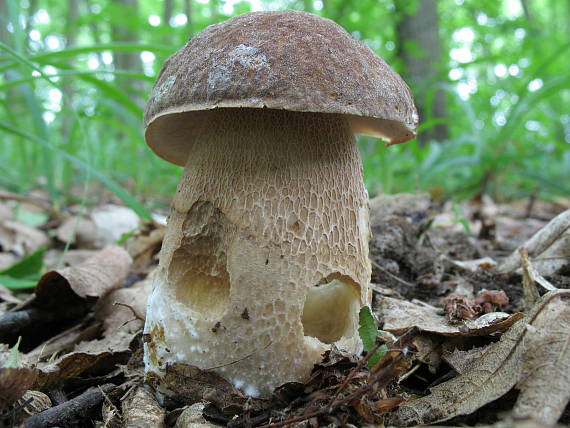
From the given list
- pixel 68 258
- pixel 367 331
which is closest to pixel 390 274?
pixel 367 331

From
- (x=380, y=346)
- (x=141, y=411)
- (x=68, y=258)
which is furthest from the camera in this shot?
(x=68, y=258)

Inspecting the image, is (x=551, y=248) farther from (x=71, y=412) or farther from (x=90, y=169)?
(x=90, y=169)

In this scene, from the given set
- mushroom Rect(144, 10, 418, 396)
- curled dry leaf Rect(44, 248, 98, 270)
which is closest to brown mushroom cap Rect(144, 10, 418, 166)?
mushroom Rect(144, 10, 418, 396)

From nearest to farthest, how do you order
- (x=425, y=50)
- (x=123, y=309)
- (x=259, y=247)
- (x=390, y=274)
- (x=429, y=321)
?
(x=259, y=247) < (x=429, y=321) < (x=123, y=309) < (x=390, y=274) < (x=425, y=50)

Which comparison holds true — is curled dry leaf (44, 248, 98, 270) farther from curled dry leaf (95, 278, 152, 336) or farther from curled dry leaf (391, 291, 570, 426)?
curled dry leaf (391, 291, 570, 426)

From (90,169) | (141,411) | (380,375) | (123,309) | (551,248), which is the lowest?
(141,411)

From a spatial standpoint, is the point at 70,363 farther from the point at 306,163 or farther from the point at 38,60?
the point at 38,60

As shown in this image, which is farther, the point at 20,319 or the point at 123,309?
the point at 123,309
